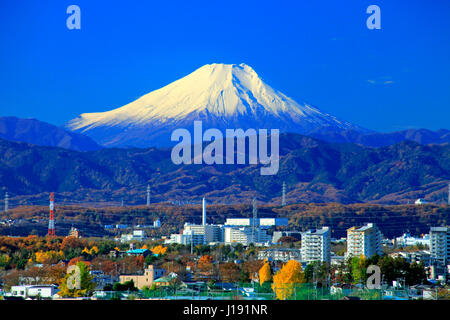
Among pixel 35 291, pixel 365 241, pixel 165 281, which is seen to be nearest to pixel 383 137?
pixel 365 241

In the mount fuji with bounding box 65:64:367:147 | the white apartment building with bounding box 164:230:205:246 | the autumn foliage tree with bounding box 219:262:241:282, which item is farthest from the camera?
the mount fuji with bounding box 65:64:367:147

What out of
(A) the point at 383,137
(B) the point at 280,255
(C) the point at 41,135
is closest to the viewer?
(B) the point at 280,255

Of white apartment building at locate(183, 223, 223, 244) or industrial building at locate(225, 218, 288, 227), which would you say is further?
industrial building at locate(225, 218, 288, 227)

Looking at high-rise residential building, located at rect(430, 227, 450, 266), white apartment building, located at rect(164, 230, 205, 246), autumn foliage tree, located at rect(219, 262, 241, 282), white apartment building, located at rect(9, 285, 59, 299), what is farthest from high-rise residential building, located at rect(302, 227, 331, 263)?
white apartment building, located at rect(9, 285, 59, 299)

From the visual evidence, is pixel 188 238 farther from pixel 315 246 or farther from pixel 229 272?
pixel 229 272

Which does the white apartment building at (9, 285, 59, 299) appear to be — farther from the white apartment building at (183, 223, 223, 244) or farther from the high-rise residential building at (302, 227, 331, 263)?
the white apartment building at (183, 223, 223, 244)

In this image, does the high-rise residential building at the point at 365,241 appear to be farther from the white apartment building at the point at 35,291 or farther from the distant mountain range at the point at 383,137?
the distant mountain range at the point at 383,137
